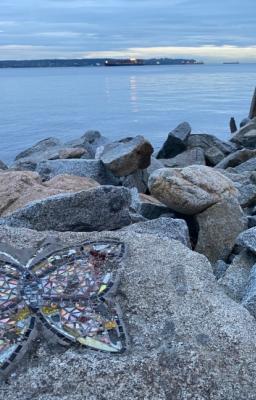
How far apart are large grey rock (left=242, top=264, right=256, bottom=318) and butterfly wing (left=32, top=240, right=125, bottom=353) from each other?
0.85 metres

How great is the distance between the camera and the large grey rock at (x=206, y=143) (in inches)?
571

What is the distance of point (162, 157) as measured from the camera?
14.6 metres

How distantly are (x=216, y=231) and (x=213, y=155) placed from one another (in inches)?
311

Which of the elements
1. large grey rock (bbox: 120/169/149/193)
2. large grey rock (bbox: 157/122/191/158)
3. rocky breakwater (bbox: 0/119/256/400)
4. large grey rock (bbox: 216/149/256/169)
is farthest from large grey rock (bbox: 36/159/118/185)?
large grey rock (bbox: 157/122/191/158)

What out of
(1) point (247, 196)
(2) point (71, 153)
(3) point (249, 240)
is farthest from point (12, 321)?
(2) point (71, 153)

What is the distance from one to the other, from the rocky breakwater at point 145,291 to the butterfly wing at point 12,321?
13 mm

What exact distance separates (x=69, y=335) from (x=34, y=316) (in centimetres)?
26

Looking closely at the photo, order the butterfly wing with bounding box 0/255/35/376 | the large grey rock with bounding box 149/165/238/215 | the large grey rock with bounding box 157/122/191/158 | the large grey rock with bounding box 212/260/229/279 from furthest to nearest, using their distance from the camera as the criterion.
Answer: the large grey rock with bounding box 157/122/191/158
the large grey rock with bounding box 149/165/238/215
the large grey rock with bounding box 212/260/229/279
the butterfly wing with bounding box 0/255/35/376

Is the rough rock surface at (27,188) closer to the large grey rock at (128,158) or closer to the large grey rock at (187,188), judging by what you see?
the large grey rock at (187,188)

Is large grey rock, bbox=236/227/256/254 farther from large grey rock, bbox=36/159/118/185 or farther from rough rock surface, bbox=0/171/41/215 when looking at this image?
large grey rock, bbox=36/159/118/185

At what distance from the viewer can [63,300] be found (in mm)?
3451

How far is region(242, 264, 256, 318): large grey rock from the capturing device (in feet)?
12.4

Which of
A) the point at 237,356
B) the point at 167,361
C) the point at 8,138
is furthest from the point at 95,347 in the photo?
the point at 8,138

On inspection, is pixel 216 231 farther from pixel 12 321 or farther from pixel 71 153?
pixel 71 153
